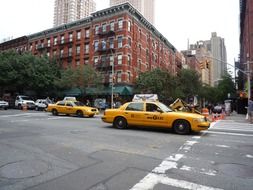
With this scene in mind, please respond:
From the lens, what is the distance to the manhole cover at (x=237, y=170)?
474 cm

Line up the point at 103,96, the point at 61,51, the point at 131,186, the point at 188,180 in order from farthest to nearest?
the point at 61,51 → the point at 103,96 → the point at 188,180 → the point at 131,186

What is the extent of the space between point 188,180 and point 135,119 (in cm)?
687

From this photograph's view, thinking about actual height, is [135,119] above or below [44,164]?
above

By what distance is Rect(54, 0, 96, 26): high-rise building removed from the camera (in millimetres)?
103412

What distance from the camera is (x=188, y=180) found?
4.36 m

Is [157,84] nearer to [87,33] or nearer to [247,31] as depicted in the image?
[87,33]

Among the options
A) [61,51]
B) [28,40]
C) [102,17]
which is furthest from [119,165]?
[28,40]

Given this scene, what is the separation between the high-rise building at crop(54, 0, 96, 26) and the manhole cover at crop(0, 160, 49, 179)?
349 ft

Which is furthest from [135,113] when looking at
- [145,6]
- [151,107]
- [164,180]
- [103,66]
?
[145,6]

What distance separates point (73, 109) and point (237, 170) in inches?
638

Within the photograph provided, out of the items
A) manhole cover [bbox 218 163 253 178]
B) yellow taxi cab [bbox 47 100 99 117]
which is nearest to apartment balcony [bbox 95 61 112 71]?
yellow taxi cab [bbox 47 100 99 117]

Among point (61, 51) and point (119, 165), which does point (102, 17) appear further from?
point (119, 165)

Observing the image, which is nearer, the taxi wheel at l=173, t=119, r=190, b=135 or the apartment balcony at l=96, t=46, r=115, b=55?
the taxi wheel at l=173, t=119, r=190, b=135

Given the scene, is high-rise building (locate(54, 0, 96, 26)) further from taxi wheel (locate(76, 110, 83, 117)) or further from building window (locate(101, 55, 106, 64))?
taxi wheel (locate(76, 110, 83, 117))
